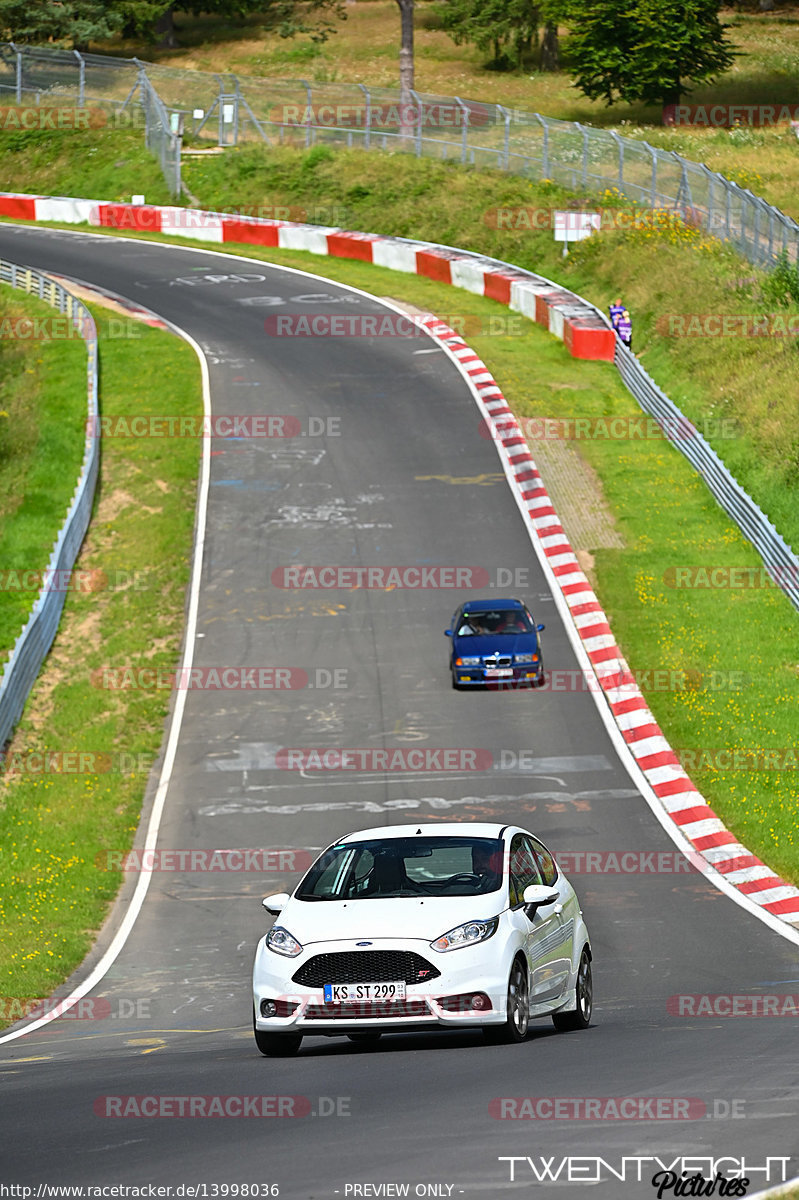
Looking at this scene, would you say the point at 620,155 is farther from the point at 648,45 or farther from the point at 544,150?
the point at 648,45

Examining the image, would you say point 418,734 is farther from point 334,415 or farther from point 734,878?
point 334,415

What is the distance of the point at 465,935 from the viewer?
36.0 ft

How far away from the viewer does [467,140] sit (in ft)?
188

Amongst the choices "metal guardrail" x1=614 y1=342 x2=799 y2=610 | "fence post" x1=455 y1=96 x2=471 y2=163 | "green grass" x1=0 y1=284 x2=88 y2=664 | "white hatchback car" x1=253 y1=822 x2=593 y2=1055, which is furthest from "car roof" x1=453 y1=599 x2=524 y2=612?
"fence post" x1=455 y1=96 x2=471 y2=163

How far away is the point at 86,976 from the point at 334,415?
74.1 feet

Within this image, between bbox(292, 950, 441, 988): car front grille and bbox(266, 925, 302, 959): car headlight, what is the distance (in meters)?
0.15

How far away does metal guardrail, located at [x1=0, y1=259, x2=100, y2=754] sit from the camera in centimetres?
2398

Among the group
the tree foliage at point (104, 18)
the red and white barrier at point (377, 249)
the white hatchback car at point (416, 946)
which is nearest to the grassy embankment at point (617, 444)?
the red and white barrier at point (377, 249)

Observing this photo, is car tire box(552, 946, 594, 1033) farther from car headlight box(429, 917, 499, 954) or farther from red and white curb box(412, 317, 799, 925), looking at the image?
red and white curb box(412, 317, 799, 925)

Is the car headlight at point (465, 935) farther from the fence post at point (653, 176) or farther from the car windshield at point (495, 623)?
the fence post at point (653, 176)

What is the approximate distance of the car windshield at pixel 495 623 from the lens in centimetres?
2470

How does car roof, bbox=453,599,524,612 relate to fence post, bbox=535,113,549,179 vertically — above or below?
below

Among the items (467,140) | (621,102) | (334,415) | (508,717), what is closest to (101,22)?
(621,102)

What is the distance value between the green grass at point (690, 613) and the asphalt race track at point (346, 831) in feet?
4.50
